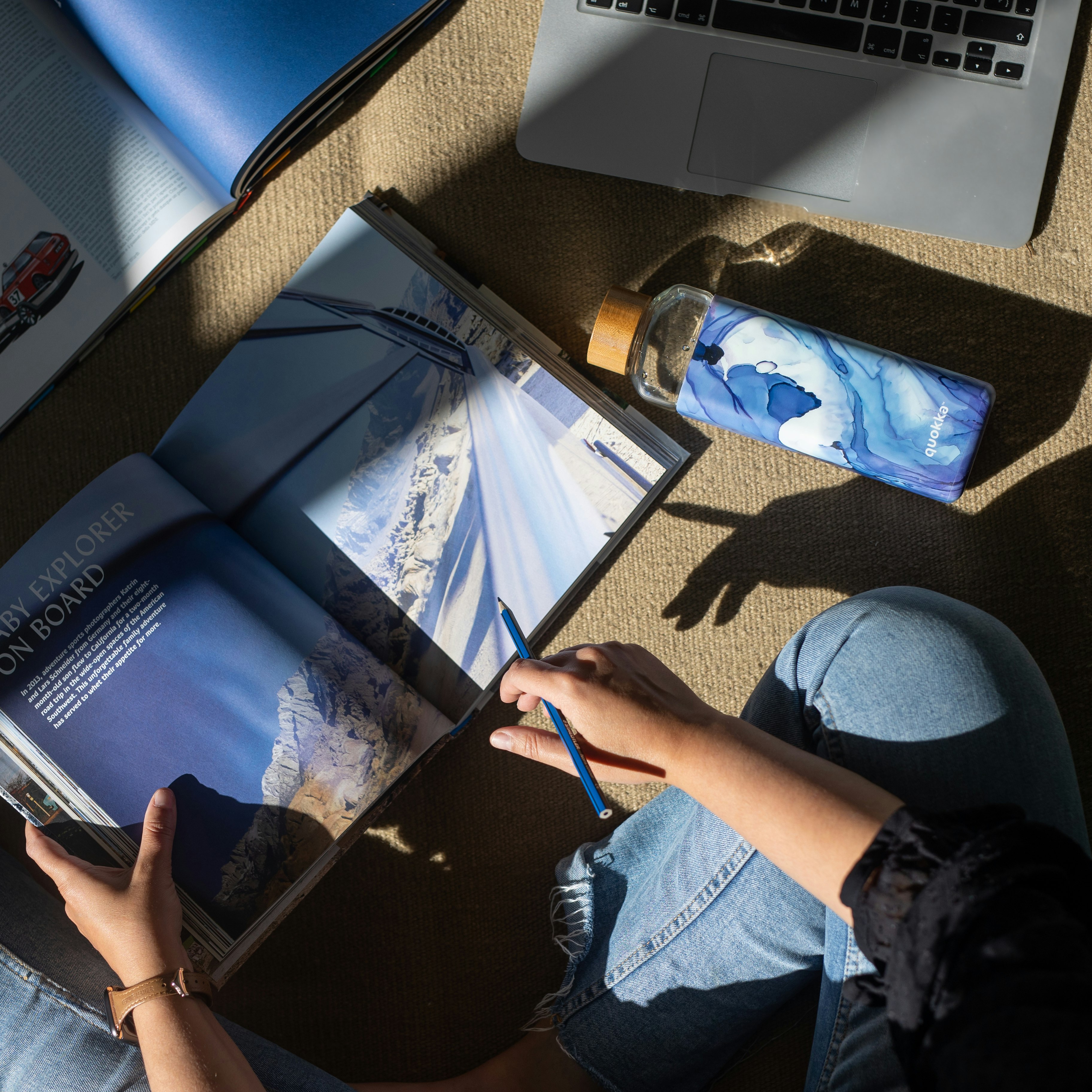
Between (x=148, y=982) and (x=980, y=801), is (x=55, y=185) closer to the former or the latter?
A: (x=148, y=982)

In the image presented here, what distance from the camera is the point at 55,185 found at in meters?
0.64

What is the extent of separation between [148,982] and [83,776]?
0.51 feet

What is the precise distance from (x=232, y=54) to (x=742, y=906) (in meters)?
0.75

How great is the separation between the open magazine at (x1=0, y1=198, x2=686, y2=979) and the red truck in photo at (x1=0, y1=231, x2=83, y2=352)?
15 centimetres

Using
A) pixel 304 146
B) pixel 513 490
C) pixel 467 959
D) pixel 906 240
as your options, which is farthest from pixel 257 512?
pixel 906 240

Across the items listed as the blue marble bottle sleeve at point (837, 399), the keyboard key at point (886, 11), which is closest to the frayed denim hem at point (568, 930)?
the blue marble bottle sleeve at point (837, 399)

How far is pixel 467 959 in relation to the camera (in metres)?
0.66

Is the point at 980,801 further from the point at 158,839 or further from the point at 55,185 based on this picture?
the point at 55,185

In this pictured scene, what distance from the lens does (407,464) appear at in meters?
0.64

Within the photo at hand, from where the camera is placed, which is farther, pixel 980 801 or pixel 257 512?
pixel 257 512

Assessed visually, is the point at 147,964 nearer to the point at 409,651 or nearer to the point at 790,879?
the point at 409,651

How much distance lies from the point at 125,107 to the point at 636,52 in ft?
1.37

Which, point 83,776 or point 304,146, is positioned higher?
point 304,146

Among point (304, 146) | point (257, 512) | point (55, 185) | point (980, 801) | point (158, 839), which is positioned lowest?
point (980, 801)
